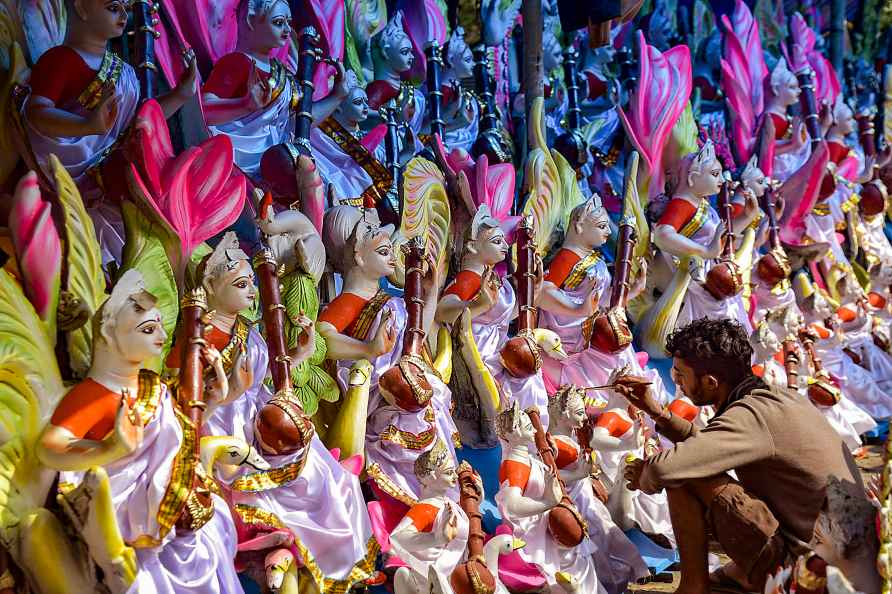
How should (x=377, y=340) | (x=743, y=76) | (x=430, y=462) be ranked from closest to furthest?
(x=430, y=462) < (x=377, y=340) < (x=743, y=76)

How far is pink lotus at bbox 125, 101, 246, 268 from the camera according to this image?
268cm

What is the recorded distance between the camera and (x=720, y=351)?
8.65 ft

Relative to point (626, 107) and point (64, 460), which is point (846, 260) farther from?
point (64, 460)

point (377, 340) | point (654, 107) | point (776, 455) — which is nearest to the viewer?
point (776, 455)

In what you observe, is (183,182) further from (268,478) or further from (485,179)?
(485,179)

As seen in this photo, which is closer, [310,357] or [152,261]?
[152,261]

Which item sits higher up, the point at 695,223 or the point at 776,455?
the point at 776,455

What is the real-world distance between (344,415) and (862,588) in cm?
150

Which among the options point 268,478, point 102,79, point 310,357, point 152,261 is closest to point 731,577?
point 268,478

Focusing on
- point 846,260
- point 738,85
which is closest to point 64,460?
point 738,85

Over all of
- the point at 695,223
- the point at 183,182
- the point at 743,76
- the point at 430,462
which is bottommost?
the point at 695,223

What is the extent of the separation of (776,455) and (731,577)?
1.35ft

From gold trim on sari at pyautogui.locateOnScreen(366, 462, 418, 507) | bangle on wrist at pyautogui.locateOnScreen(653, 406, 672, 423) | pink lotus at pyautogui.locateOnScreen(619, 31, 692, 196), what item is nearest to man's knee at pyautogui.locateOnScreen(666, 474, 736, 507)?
bangle on wrist at pyautogui.locateOnScreen(653, 406, 672, 423)

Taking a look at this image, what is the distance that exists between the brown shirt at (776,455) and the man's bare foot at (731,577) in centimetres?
23
